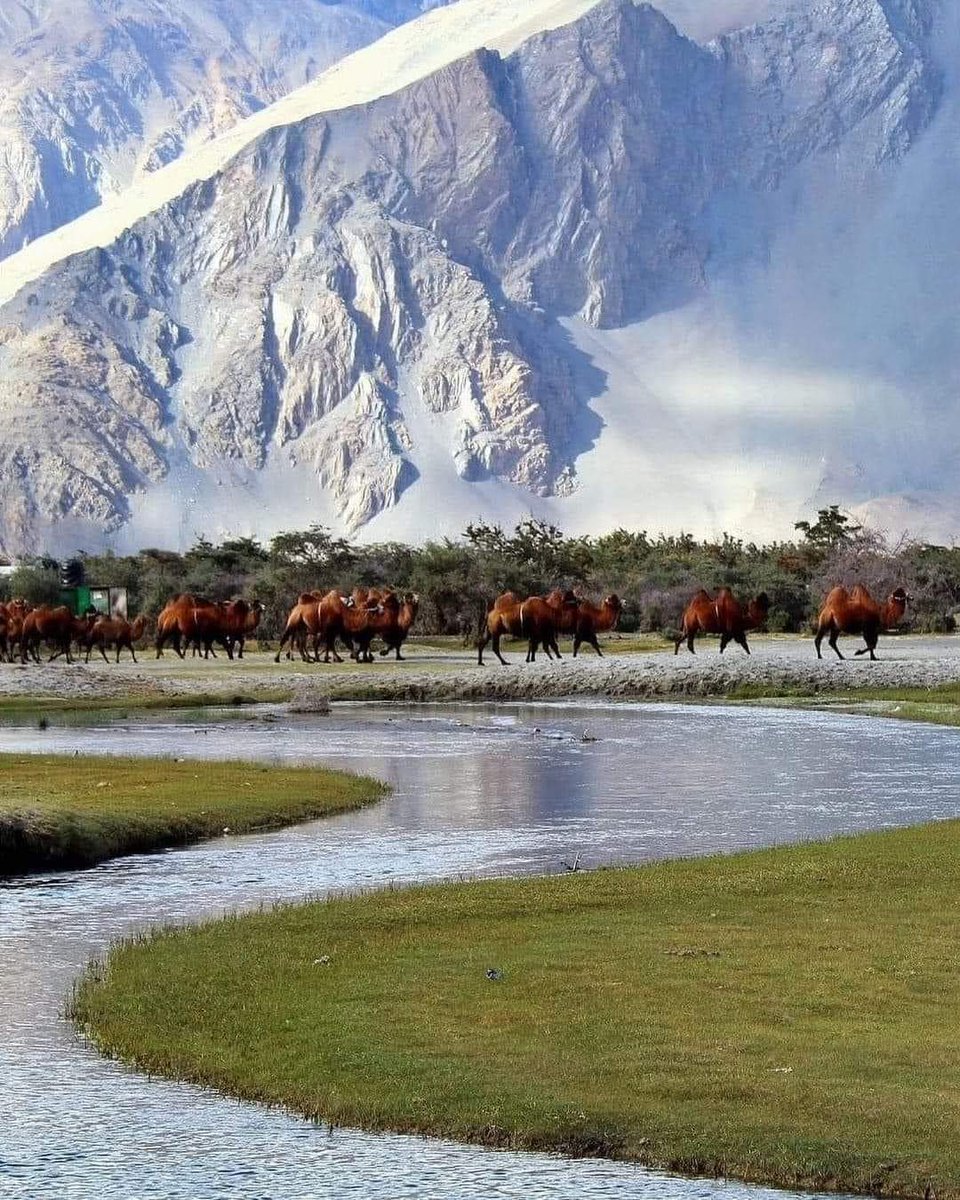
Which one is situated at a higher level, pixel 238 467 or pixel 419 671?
pixel 238 467

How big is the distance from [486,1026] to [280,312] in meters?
160

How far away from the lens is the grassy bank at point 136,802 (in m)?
18.7

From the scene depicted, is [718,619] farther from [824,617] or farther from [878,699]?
[878,699]

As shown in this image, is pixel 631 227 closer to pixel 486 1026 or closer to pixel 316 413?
pixel 316 413

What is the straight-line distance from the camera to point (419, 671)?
164 ft

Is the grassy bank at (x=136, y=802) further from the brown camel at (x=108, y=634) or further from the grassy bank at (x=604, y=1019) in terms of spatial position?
the brown camel at (x=108, y=634)

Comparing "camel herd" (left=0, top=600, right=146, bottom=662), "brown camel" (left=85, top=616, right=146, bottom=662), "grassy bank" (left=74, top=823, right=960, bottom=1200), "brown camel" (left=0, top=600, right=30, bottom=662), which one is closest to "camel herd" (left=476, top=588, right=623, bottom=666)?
"camel herd" (left=0, top=600, right=146, bottom=662)

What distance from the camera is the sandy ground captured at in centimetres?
4509

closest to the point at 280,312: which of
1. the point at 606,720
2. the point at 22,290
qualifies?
the point at 22,290

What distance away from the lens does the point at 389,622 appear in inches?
2251

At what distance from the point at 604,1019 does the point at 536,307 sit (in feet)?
541

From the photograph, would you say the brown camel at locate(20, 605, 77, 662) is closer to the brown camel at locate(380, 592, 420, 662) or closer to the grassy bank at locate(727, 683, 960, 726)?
the brown camel at locate(380, 592, 420, 662)

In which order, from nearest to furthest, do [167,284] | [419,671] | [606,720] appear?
[606,720], [419,671], [167,284]

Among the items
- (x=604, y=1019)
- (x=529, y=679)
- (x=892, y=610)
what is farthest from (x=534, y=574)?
(x=604, y=1019)
